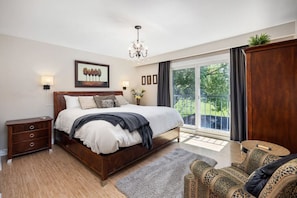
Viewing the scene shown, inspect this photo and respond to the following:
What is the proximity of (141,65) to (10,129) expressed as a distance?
4.04m

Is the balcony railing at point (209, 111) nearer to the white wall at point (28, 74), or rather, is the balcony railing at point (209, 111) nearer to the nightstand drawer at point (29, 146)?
the white wall at point (28, 74)

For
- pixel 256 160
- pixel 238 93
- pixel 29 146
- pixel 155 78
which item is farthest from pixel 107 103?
pixel 256 160

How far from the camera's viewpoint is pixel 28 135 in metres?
2.87

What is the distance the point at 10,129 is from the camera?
2.62m

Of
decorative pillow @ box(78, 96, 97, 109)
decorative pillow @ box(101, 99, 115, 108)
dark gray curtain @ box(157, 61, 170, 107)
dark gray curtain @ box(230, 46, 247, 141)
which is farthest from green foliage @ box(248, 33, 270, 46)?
decorative pillow @ box(78, 96, 97, 109)

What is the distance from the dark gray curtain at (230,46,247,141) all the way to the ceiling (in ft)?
1.72

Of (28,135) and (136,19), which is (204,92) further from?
(28,135)

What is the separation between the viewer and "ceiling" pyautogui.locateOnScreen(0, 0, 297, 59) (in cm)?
208

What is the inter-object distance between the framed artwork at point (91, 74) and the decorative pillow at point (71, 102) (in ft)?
1.65

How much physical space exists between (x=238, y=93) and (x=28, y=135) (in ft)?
14.7

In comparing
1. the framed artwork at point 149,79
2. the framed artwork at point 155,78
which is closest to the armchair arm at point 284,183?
the framed artwork at point 155,78

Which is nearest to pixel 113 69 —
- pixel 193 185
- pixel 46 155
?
pixel 46 155

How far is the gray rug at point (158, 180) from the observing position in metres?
1.79

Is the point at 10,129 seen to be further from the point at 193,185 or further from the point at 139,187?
the point at 193,185
